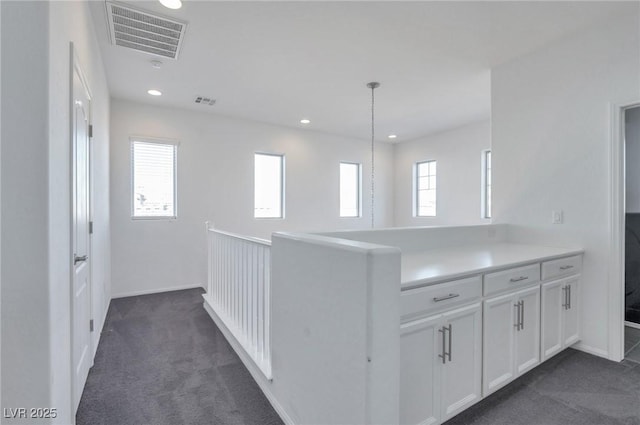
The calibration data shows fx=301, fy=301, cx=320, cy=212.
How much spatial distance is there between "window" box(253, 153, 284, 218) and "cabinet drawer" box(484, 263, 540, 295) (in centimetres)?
425

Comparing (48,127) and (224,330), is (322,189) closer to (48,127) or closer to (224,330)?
(224,330)

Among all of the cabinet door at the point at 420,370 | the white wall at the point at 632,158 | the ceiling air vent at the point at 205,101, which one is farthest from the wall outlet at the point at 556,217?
the ceiling air vent at the point at 205,101

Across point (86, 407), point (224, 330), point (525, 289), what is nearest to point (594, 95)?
point (525, 289)

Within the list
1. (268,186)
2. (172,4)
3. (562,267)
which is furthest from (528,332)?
(268,186)

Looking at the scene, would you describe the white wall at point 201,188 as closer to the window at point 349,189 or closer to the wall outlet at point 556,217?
the window at point 349,189

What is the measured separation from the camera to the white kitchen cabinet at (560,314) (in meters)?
2.27

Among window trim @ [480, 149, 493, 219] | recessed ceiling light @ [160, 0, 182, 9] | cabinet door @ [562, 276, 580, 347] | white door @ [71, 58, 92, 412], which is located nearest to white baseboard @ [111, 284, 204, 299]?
white door @ [71, 58, 92, 412]

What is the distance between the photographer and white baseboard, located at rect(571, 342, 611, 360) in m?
2.48

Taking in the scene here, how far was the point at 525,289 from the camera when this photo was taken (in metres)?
2.10

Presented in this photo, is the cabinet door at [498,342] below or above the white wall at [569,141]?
below

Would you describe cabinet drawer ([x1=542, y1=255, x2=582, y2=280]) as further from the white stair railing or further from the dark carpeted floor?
the white stair railing

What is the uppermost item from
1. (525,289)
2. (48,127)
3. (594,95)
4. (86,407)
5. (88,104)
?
(594,95)

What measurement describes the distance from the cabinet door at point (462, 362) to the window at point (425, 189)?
4.86 m

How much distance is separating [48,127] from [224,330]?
2.29m
